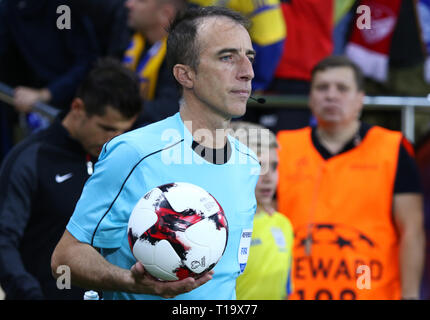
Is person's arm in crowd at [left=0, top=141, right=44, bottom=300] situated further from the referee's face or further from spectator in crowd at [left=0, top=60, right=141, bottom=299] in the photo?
the referee's face

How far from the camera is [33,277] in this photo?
427 centimetres

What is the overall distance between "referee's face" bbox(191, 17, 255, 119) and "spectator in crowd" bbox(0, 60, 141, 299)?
156cm

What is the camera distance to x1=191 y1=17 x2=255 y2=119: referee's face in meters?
3.07

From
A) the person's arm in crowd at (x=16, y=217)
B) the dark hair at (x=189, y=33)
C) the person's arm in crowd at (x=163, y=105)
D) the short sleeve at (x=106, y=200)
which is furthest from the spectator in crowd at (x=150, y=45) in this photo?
the short sleeve at (x=106, y=200)

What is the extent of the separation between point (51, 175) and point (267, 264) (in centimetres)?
137

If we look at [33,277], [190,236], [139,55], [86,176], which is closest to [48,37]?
[139,55]

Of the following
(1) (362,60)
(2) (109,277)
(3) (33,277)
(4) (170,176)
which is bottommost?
(3) (33,277)

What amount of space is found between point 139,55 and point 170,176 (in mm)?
3413

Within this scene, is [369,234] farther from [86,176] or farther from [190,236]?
[190,236]

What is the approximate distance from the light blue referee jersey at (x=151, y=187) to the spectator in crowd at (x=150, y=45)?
2421 mm

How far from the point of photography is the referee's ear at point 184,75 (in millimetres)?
3150

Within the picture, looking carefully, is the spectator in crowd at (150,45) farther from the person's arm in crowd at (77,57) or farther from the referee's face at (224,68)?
the referee's face at (224,68)

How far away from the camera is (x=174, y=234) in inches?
104

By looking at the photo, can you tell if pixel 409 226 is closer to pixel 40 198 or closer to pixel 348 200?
pixel 348 200
